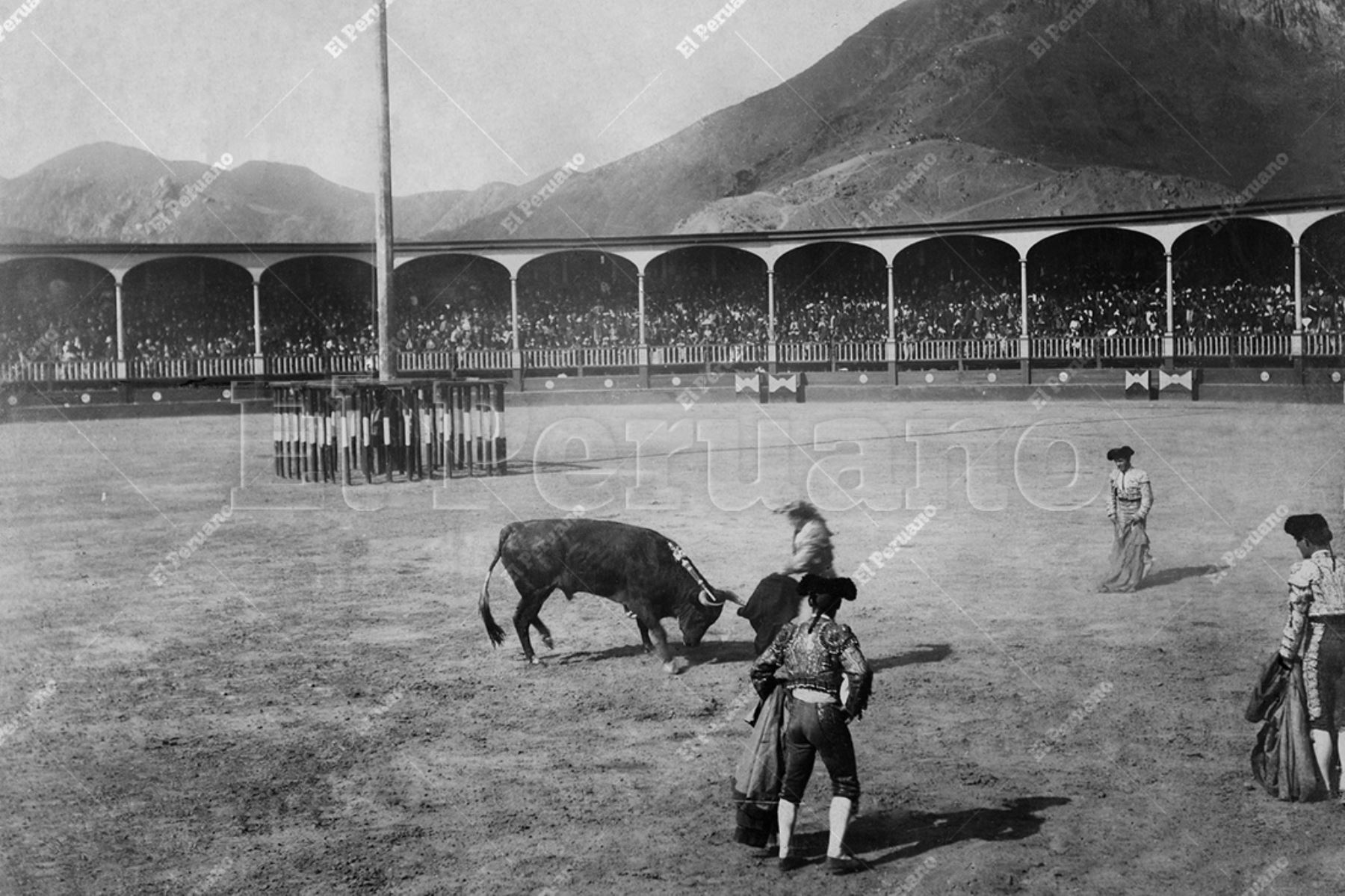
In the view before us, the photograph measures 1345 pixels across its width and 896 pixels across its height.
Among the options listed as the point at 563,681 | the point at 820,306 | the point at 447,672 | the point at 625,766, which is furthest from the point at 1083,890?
the point at 820,306

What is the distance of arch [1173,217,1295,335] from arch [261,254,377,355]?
2458cm

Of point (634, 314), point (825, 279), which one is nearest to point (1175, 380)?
point (825, 279)

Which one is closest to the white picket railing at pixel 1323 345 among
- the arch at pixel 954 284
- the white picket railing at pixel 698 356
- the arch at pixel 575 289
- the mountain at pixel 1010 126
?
the white picket railing at pixel 698 356

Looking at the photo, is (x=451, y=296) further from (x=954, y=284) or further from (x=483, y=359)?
(x=954, y=284)

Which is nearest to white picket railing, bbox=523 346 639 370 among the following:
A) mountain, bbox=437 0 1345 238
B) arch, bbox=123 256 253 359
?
arch, bbox=123 256 253 359

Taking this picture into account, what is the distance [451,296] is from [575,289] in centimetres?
410

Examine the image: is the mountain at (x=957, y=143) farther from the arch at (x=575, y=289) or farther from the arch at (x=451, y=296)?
the arch at (x=451, y=296)

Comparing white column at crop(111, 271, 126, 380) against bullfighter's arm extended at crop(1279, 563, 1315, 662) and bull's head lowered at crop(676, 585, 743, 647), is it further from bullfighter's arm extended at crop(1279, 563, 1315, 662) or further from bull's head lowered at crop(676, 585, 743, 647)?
bullfighter's arm extended at crop(1279, 563, 1315, 662)

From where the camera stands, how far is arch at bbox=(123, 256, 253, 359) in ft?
140

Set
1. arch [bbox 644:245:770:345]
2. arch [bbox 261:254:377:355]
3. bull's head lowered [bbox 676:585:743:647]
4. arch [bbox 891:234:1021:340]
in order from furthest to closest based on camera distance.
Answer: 1. arch [bbox 261:254:377:355]
2. arch [bbox 644:245:770:345]
3. arch [bbox 891:234:1021:340]
4. bull's head lowered [bbox 676:585:743:647]

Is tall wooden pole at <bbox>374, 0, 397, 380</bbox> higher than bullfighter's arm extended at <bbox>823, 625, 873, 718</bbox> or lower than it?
higher

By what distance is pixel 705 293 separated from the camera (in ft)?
150

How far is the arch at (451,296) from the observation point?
44.3 meters

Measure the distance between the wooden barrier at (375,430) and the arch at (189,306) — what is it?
22058mm
